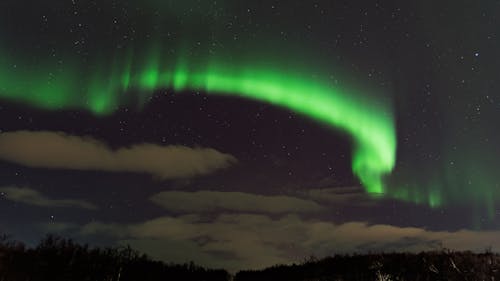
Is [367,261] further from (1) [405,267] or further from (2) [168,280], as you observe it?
(2) [168,280]

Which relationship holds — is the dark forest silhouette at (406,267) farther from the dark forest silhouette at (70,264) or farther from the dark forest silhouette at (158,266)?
the dark forest silhouette at (70,264)

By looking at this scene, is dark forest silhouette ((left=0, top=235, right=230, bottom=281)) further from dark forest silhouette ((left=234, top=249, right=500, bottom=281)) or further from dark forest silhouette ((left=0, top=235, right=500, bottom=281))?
dark forest silhouette ((left=234, top=249, right=500, bottom=281))

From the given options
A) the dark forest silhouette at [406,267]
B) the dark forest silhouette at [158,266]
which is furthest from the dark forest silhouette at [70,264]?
the dark forest silhouette at [406,267]

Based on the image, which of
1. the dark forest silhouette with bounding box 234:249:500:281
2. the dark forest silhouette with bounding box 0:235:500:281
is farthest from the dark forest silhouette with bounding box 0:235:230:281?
the dark forest silhouette with bounding box 234:249:500:281

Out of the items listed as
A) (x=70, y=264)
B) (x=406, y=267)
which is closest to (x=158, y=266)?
(x=70, y=264)

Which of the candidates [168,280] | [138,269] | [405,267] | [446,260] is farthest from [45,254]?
[446,260]

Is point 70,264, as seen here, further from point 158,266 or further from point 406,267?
point 406,267

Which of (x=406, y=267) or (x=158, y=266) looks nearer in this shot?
(x=406, y=267)

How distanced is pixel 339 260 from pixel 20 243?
10.8m

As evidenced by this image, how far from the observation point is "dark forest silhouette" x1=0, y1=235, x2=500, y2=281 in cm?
1178

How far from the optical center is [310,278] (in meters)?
16.6

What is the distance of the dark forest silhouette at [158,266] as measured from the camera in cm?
1178

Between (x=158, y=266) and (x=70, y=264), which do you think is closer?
(x=70, y=264)

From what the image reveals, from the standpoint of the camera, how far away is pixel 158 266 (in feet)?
55.4
